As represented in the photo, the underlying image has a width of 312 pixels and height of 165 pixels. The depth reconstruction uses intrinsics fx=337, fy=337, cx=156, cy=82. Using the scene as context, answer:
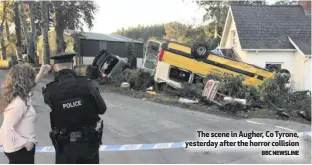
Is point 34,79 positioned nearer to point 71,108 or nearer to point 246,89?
point 71,108

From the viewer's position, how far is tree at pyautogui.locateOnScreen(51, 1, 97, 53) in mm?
22625

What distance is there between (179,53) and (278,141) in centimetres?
684

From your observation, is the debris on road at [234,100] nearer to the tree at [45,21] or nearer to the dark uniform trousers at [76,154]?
the dark uniform trousers at [76,154]

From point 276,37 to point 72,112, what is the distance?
19.6 meters

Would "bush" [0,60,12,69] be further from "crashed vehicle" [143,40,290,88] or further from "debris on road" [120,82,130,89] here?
"crashed vehicle" [143,40,290,88]

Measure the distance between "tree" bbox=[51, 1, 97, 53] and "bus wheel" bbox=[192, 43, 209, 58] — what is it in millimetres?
12572

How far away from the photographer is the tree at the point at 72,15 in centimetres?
2262

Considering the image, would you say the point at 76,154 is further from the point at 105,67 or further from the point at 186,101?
the point at 105,67

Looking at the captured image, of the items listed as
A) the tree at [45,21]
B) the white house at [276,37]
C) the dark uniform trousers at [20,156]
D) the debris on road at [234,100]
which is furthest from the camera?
the tree at [45,21]

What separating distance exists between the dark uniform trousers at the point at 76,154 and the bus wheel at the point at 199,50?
32.2ft

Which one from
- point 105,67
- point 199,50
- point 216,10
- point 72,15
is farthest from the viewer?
point 216,10

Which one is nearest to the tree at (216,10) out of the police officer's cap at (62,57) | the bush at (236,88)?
the bush at (236,88)

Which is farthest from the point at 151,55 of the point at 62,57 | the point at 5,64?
the point at 5,64

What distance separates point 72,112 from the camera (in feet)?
10.9
